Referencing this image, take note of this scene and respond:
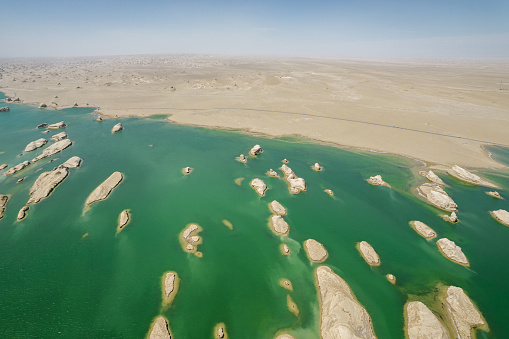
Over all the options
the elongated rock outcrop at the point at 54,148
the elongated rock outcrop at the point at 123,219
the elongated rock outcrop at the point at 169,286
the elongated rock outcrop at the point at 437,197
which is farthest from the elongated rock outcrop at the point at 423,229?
A: the elongated rock outcrop at the point at 54,148

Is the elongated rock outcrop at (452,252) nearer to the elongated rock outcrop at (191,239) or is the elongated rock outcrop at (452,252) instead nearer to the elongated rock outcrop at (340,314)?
the elongated rock outcrop at (340,314)

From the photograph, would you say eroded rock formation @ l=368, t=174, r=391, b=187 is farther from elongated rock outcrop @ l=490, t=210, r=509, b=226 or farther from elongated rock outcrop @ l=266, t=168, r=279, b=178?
elongated rock outcrop @ l=266, t=168, r=279, b=178

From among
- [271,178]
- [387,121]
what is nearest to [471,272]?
[271,178]

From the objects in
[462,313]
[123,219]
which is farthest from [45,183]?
[462,313]

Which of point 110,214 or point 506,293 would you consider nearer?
point 506,293

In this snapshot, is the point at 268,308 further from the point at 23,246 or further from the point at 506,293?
the point at 23,246
